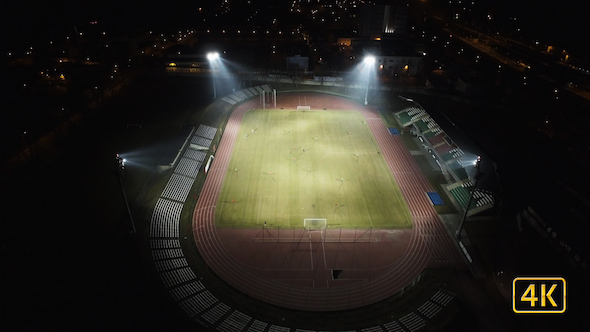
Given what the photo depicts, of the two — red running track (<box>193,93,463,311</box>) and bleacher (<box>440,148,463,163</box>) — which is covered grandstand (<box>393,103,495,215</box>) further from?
red running track (<box>193,93,463,311</box>)

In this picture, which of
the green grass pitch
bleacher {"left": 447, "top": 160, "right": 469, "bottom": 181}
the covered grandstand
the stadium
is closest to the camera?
the stadium

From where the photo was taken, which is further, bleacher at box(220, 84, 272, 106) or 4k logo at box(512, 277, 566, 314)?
bleacher at box(220, 84, 272, 106)

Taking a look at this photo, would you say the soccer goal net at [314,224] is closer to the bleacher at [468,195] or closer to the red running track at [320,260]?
the red running track at [320,260]

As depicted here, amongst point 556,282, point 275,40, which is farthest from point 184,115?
point 275,40

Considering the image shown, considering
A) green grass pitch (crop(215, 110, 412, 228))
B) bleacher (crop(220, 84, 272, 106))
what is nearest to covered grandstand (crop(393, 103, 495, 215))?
green grass pitch (crop(215, 110, 412, 228))

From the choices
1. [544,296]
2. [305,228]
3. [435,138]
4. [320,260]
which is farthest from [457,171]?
[320,260]

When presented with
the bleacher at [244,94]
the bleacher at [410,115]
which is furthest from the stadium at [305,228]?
the bleacher at [244,94]

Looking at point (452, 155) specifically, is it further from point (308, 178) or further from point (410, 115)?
point (308, 178)
